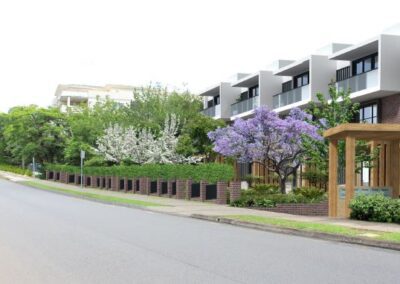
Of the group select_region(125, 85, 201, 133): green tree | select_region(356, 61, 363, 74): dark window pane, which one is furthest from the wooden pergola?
select_region(125, 85, 201, 133): green tree

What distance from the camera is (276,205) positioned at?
25516mm

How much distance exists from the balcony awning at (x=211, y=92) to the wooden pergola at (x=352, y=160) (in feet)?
122

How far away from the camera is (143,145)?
148ft

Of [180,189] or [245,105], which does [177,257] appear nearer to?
[180,189]

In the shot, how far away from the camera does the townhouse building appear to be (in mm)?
34062

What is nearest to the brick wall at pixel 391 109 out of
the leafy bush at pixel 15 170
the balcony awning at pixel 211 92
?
the balcony awning at pixel 211 92

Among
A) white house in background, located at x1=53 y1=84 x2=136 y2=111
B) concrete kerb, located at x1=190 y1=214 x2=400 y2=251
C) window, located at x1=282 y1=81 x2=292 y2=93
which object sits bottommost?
concrete kerb, located at x1=190 y1=214 x2=400 y2=251

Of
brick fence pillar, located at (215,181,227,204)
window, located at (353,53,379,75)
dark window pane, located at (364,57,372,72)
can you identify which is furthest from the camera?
dark window pane, located at (364,57,372,72)

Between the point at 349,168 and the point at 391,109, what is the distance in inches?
645

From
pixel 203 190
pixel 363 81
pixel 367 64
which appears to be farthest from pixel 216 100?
pixel 203 190

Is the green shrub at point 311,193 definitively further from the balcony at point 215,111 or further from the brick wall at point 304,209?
the balcony at point 215,111

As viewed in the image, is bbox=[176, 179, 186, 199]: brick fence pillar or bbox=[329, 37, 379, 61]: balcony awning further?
bbox=[329, 37, 379, 61]: balcony awning

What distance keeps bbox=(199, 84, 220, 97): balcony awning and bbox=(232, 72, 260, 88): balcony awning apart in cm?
476

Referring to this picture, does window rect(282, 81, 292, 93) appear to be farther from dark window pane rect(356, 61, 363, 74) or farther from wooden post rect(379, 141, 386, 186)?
wooden post rect(379, 141, 386, 186)
